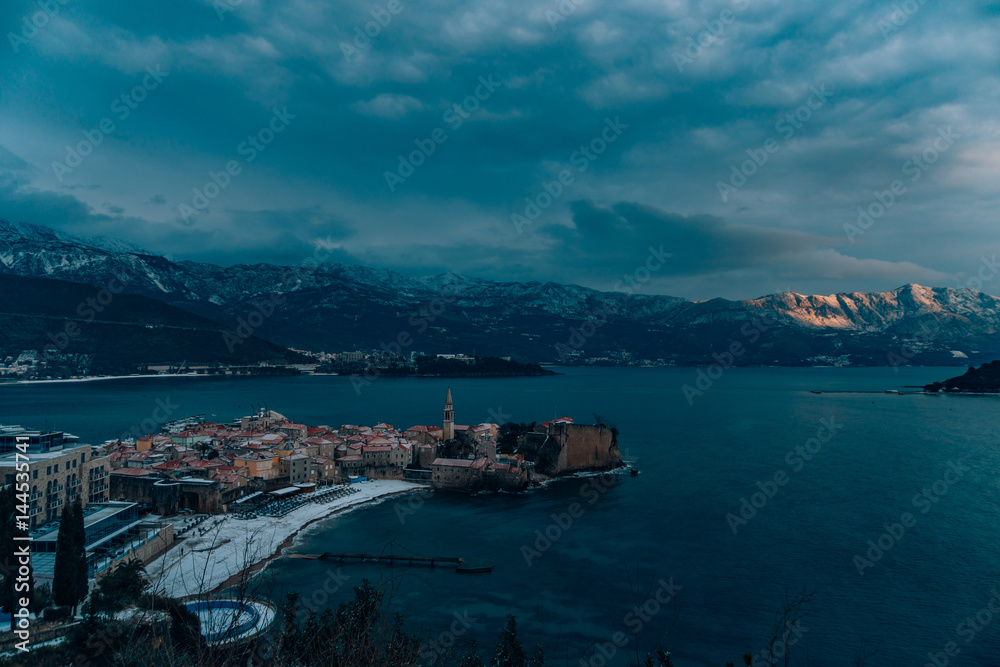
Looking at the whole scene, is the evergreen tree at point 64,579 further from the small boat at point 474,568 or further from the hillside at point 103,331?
the hillside at point 103,331

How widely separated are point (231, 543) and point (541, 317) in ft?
484

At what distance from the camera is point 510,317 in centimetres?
16088

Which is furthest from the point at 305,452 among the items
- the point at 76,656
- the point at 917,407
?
the point at 917,407

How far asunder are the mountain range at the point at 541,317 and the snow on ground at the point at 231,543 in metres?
90.0

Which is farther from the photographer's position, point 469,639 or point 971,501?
point 971,501

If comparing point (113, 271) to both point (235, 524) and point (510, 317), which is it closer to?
point (510, 317)

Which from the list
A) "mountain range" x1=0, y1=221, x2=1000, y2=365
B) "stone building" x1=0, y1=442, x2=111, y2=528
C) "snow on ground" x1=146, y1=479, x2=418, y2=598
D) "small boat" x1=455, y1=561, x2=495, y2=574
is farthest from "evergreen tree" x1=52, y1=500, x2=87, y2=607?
"mountain range" x1=0, y1=221, x2=1000, y2=365

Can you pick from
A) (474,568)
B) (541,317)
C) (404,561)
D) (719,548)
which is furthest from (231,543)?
(541,317)

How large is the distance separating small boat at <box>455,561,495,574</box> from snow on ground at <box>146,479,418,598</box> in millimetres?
4553

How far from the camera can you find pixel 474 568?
13789mm

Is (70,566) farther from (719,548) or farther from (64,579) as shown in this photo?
(719,548)

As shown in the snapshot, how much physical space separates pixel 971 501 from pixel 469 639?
19049mm

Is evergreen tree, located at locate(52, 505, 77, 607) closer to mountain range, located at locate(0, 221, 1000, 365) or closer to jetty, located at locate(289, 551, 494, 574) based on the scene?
jetty, located at locate(289, 551, 494, 574)

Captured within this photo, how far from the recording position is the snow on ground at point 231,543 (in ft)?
39.7
